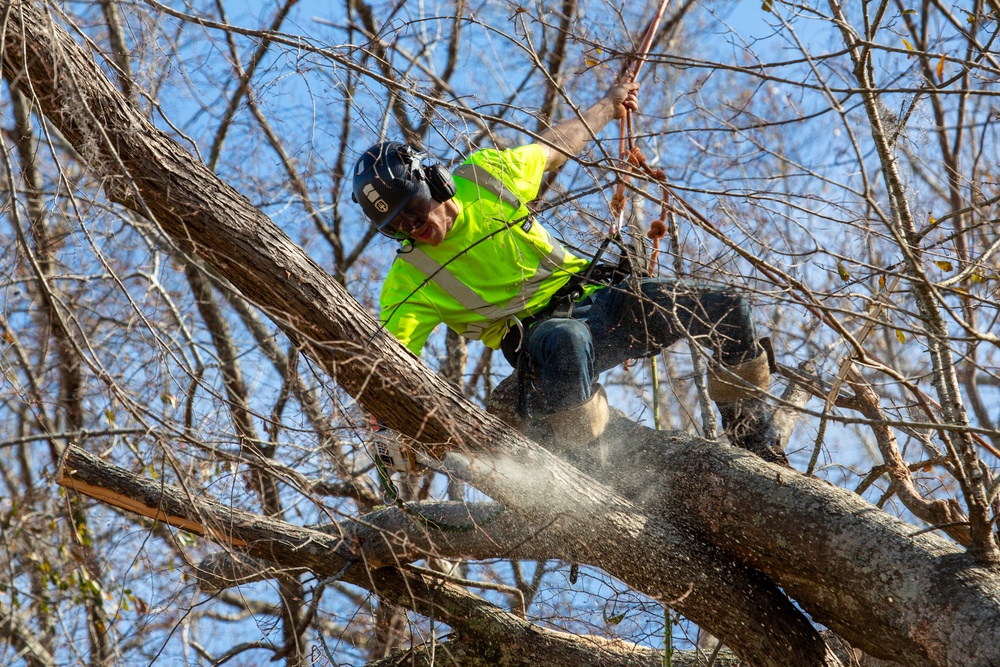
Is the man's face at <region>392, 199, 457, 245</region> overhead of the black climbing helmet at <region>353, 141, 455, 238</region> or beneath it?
beneath

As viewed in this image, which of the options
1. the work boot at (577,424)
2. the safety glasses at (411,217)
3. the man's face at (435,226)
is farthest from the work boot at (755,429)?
the safety glasses at (411,217)

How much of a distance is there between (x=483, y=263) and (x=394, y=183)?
546 mm

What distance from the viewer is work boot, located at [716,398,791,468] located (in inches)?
165

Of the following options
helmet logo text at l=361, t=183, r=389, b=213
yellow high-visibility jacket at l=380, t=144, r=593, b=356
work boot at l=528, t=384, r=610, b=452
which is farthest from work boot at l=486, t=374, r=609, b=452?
helmet logo text at l=361, t=183, r=389, b=213

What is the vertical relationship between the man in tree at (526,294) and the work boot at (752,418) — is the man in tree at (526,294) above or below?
above

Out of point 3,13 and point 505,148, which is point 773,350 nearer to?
point 505,148

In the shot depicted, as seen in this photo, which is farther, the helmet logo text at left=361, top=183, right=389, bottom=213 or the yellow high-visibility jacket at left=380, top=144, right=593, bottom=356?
the yellow high-visibility jacket at left=380, top=144, right=593, bottom=356

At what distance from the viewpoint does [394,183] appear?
3.86 meters

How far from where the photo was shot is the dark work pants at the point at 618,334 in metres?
3.76

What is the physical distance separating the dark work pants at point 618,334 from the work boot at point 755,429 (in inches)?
11.2

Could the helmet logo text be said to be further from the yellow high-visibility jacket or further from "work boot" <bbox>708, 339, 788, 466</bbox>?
"work boot" <bbox>708, 339, 788, 466</bbox>

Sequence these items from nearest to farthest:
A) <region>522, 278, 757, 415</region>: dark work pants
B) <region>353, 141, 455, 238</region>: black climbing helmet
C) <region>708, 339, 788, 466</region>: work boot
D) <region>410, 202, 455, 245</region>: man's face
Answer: <region>522, 278, 757, 415</region>: dark work pants → <region>353, 141, 455, 238</region>: black climbing helmet → <region>410, 202, 455, 245</region>: man's face → <region>708, 339, 788, 466</region>: work boot

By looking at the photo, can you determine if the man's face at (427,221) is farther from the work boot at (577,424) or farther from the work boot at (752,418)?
the work boot at (752,418)

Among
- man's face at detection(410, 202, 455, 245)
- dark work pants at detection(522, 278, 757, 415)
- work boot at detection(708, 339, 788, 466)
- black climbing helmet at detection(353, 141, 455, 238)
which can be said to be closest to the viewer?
dark work pants at detection(522, 278, 757, 415)
